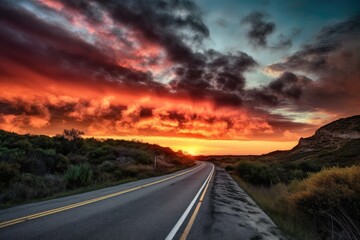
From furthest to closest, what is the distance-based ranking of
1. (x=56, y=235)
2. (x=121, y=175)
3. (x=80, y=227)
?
(x=121, y=175) → (x=80, y=227) → (x=56, y=235)

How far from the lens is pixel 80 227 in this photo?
19.6 feet

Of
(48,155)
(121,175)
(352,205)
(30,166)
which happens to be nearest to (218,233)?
(352,205)

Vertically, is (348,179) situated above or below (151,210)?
above

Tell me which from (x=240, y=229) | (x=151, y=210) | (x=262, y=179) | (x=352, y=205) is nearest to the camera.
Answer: (x=240, y=229)

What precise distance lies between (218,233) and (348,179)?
537 cm

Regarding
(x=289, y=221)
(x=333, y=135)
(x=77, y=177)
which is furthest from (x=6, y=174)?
(x=333, y=135)

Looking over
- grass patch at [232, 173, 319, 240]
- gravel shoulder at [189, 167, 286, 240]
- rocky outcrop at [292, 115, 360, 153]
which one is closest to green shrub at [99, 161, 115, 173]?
grass patch at [232, 173, 319, 240]

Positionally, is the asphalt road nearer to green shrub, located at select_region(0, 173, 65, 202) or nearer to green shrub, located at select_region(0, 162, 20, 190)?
green shrub, located at select_region(0, 173, 65, 202)

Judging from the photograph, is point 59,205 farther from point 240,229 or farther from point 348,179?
point 348,179

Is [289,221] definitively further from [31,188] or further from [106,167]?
[106,167]

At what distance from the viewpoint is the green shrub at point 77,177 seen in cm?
1555

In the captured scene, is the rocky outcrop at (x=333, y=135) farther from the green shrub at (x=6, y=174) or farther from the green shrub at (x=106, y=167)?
the green shrub at (x=6, y=174)

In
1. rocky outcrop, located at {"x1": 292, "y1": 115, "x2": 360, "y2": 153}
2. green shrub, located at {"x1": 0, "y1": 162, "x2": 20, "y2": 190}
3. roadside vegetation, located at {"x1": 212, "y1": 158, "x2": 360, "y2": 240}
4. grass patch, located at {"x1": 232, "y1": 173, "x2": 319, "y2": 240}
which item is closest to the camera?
grass patch, located at {"x1": 232, "y1": 173, "x2": 319, "y2": 240}

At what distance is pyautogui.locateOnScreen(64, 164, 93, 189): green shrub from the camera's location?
1555 cm
